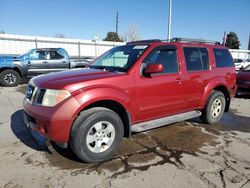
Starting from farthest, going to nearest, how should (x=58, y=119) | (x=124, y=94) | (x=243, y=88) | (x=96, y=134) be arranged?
(x=243, y=88) → (x=124, y=94) → (x=96, y=134) → (x=58, y=119)

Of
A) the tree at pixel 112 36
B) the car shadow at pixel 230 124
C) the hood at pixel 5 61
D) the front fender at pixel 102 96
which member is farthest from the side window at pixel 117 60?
the tree at pixel 112 36

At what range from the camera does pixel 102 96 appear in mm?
3475

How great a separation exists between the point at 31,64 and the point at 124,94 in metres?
9.70

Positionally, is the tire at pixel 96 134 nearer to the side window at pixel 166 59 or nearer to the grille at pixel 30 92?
the grille at pixel 30 92

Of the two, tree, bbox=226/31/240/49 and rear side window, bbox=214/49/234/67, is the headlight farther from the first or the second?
tree, bbox=226/31/240/49

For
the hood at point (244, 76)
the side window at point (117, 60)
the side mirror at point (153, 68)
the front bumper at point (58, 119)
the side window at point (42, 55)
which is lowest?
the front bumper at point (58, 119)

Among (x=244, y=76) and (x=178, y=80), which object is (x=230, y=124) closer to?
(x=178, y=80)

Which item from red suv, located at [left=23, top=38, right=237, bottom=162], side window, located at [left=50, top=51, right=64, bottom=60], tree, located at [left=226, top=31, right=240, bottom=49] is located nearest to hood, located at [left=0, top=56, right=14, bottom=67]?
side window, located at [left=50, top=51, right=64, bottom=60]

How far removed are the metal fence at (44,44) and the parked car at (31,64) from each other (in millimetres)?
7297

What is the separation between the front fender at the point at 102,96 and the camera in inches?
131

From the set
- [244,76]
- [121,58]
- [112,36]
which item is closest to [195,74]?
[121,58]

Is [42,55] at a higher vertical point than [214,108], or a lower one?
higher

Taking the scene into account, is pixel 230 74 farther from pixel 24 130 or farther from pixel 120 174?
pixel 24 130

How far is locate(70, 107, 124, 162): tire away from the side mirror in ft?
3.03
